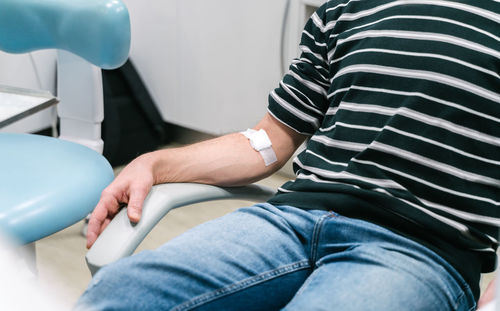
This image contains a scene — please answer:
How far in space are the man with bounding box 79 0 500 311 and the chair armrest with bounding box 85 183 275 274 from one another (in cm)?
2

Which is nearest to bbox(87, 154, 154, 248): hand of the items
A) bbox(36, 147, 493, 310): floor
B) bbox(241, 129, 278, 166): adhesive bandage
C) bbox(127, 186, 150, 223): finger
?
bbox(127, 186, 150, 223): finger

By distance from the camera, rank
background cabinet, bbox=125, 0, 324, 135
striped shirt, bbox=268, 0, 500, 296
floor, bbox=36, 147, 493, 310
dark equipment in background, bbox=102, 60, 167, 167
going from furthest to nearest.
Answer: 1. dark equipment in background, bbox=102, 60, 167, 167
2. background cabinet, bbox=125, 0, 324, 135
3. floor, bbox=36, 147, 493, 310
4. striped shirt, bbox=268, 0, 500, 296

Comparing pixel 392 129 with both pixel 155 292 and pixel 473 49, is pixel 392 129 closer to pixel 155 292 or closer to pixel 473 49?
pixel 473 49

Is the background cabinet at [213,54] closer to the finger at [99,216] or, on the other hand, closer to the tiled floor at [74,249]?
the tiled floor at [74,249]

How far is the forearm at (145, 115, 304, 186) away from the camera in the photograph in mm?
1111

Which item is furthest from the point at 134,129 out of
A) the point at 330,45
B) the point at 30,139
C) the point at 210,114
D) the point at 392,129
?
the point at 392,129

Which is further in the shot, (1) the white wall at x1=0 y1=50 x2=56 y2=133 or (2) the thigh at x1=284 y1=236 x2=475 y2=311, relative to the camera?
(1) the white wall at x1=0 y1=50 x2=56 y2=133

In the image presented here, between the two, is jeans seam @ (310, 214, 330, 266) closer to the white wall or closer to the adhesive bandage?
the adhesive bandage

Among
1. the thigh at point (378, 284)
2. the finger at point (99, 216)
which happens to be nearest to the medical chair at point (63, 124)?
the finger at point (99, 216)

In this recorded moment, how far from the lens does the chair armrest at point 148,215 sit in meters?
0.91

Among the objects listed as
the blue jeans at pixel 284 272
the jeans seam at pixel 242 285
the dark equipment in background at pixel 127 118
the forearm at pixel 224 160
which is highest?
the forearm at pixel 224 160

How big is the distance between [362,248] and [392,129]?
0.20 metres

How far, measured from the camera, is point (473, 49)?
99 cm

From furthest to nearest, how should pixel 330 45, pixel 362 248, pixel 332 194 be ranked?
pixel 330 45 → pixel 332 194 → pixel 362 248
